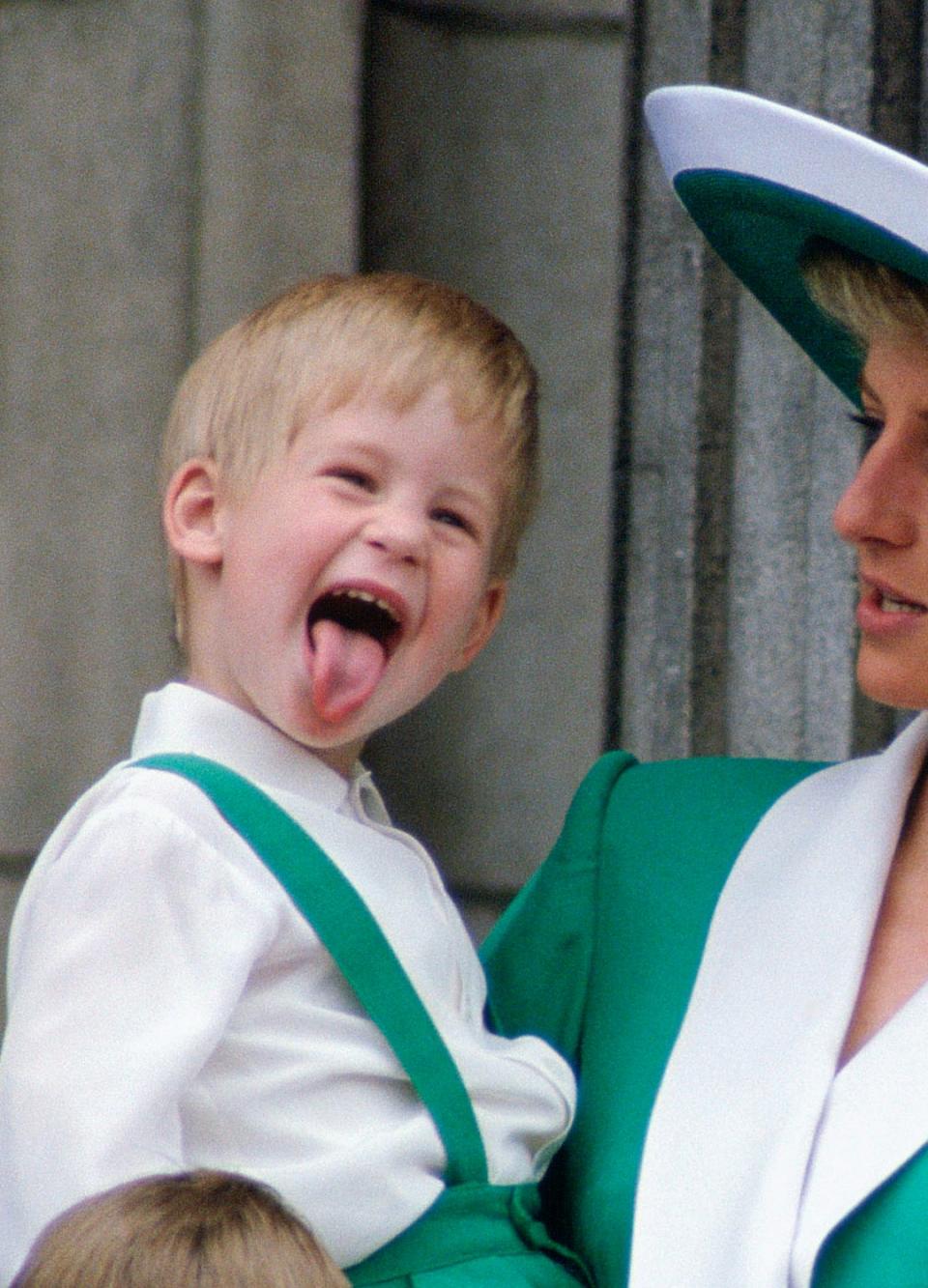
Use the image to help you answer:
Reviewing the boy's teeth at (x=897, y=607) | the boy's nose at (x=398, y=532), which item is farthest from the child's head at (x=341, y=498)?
the boy's teeth at (x=897, y=607)

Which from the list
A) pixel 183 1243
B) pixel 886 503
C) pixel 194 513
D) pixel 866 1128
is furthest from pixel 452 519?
pixel 183 1243

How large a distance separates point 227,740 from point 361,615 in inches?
6.6

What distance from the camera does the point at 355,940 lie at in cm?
169

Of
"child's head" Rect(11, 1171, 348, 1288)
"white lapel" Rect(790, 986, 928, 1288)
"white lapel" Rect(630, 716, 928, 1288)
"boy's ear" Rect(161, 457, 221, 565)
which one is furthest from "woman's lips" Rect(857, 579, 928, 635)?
"child's head" Rect(11, 1171, 348, 1288)

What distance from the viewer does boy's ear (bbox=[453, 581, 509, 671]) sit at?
2.01 metres

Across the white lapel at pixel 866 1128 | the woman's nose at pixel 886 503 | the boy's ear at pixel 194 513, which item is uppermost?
the woman's nose at pixel 886 503

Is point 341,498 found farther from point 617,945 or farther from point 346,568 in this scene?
point 617,945

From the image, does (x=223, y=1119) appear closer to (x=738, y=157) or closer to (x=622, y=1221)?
(x=622, y=1221)

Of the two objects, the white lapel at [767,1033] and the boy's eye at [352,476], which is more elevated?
the boy's eye at [352,476]

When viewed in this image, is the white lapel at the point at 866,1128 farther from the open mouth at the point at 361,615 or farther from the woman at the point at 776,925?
the open mouth at the point at 361,615

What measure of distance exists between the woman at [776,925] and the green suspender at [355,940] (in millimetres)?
175

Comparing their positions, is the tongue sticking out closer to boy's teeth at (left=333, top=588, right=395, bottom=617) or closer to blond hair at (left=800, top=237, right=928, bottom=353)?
boy's teeth at (left=333, top=588, right=395, bottom=617)

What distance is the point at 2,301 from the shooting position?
310 cm

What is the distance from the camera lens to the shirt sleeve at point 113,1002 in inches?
60.5
